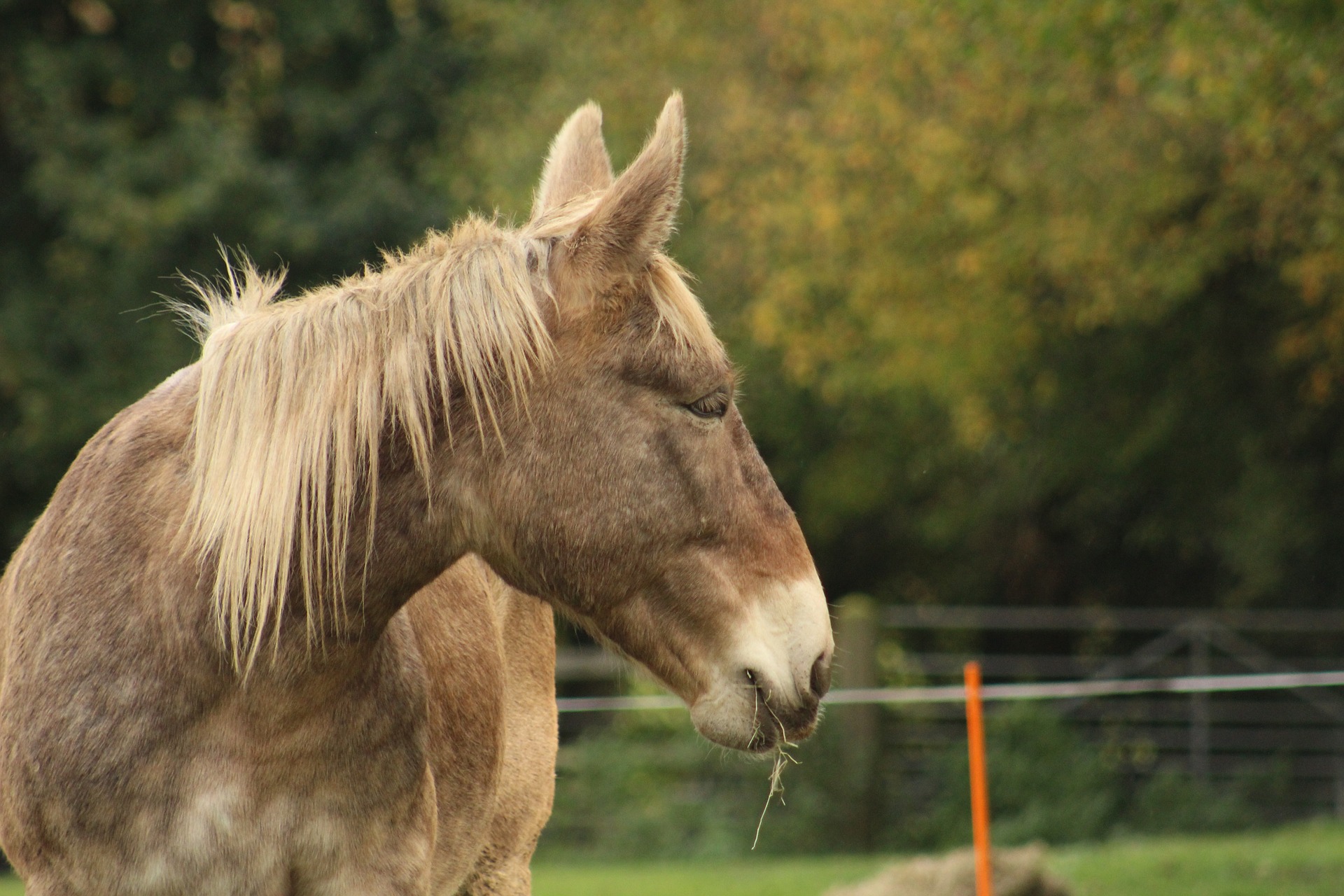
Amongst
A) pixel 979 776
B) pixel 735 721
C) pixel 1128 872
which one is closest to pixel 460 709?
pixel 735 721

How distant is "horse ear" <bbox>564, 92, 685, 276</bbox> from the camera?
2.39 m

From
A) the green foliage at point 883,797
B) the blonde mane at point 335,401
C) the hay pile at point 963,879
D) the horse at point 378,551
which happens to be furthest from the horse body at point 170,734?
the green foliage at point 883,797

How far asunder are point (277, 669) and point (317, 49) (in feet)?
45.4

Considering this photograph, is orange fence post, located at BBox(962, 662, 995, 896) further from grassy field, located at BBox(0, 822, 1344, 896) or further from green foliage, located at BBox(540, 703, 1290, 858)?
green foliage, located at BBox(540, 703, 1290, 858)

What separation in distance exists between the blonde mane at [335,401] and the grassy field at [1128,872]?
638cm

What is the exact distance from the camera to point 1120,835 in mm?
11320

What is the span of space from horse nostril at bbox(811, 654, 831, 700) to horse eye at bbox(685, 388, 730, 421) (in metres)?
0.44

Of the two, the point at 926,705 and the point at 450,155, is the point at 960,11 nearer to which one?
the point at 926,705

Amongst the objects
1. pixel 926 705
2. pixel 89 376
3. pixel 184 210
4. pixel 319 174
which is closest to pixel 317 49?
pixel 319 174

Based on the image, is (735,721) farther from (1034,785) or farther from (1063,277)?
(1034,785)

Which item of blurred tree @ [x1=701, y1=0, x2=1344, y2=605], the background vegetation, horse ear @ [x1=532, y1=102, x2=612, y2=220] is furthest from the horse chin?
the background vegetation

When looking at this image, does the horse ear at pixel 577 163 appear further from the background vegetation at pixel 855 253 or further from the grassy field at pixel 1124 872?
the grassy field at pixel 1124 872

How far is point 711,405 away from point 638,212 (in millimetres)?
346

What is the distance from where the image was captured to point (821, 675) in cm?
243
